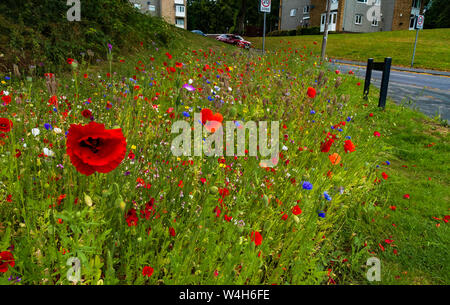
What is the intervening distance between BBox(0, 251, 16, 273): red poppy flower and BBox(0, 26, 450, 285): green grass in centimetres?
7

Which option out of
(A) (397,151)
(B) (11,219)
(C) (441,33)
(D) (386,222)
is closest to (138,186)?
(B) (11,219)

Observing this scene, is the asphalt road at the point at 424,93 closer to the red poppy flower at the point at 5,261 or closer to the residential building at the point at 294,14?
the red poppy flower at the point at 5,261

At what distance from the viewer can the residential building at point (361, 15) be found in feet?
133

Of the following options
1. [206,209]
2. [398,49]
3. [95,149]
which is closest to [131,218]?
[206,209]

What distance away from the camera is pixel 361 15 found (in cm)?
4209

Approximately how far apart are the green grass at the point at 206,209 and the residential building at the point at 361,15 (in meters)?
41.4

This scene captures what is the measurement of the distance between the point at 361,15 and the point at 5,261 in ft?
161

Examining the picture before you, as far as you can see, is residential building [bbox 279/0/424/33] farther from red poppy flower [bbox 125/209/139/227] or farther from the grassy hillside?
red poppy flower [bbox 125/209/139/227]

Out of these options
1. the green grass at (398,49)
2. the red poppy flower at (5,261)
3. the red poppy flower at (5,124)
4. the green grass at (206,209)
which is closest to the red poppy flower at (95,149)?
the green grass at (206,209)

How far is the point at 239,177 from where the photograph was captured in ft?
8.46

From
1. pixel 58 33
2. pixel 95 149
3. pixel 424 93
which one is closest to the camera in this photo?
pixel 95 149

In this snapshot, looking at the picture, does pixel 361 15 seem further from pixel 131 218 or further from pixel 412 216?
pixel 131 218

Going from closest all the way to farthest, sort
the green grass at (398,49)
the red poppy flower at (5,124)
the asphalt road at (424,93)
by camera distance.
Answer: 1. the red poppy flower at (5,124)
2. the asphalt road at (424,93)
3. the green grass at (398,49)
